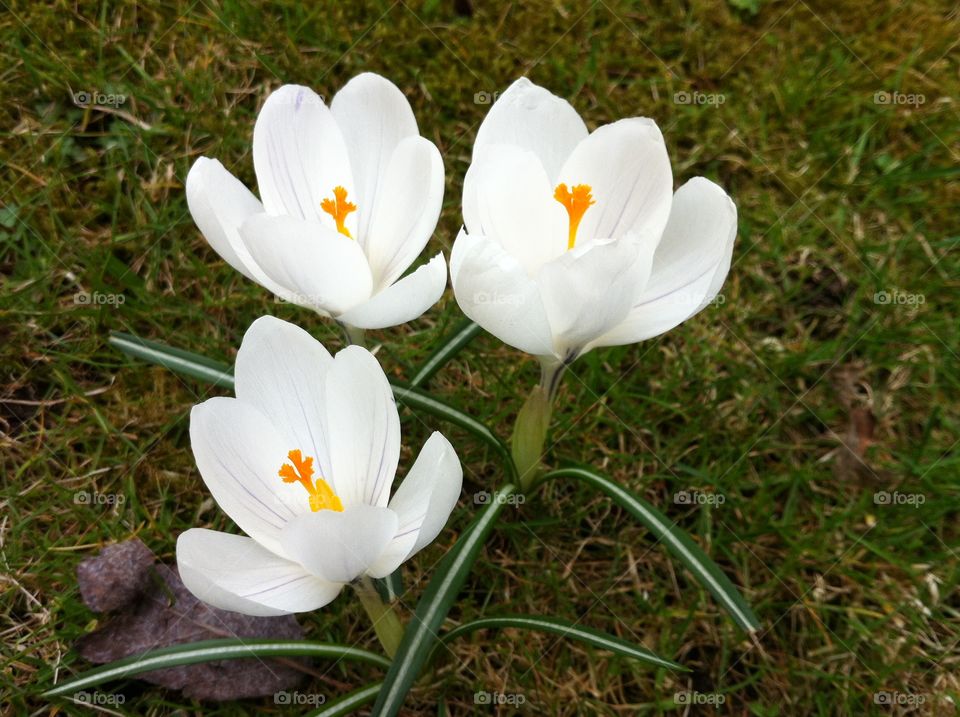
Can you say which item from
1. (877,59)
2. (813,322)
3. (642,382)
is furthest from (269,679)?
(877,59)

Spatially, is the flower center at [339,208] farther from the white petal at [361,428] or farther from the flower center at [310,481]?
the flower center at [310,481]

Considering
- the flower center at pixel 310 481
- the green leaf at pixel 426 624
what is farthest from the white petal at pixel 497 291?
the green leaf at pixel 426 624

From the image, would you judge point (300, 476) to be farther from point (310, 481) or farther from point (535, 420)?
point (535, 420)

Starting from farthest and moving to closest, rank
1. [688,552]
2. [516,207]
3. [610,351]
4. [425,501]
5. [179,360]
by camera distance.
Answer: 1. [610,351]
2. [179,360]
3. [688,552]
4. [516,207]
5. [425,501]

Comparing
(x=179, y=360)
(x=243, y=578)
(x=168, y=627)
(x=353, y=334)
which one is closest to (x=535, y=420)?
(x=353, y=334)

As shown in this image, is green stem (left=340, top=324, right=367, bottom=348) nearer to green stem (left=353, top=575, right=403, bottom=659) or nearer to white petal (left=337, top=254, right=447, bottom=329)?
white petal (left=337, top=254, right=447, bottom=329)
